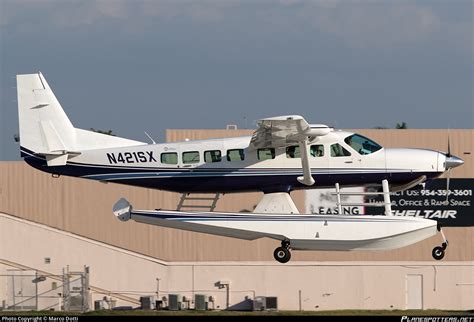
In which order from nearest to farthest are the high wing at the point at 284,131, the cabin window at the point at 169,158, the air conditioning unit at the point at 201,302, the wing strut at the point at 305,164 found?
the high wing at the point at 284,131 < the wing strut at the point at 305,164 < the cabin window at the point at 169,158 < the air conditioning unit at the point at 201,302

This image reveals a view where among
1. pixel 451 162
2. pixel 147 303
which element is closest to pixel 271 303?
pixel 147 303

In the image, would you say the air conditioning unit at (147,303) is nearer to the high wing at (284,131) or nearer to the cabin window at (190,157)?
the cabin window at (190,157)

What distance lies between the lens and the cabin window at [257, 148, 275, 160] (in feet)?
90.7

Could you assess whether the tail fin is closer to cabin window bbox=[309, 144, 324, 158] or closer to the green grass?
cabin window bbox=[309, 144, 324, 158]

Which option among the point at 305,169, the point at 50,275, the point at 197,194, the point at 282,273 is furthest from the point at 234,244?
the point at 305,169

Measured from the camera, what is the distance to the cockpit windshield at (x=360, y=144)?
27609mm

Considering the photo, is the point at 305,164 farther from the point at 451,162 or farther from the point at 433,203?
the point at 433,203

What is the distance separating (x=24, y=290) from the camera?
124 feet

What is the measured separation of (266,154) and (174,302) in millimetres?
11557

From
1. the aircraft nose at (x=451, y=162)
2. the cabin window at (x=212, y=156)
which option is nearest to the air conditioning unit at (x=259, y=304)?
the cabin window at (x=212, y=156)

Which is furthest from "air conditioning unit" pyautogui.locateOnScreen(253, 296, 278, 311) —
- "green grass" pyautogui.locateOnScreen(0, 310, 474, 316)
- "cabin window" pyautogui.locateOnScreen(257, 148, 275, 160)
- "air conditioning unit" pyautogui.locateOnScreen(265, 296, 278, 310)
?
"cabin window" pyautogui.locateOnScreen(257, 148, 275, 160)

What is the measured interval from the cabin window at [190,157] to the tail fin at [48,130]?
1463 mm

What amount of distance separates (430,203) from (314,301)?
5.29m

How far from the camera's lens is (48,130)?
28.6 m
